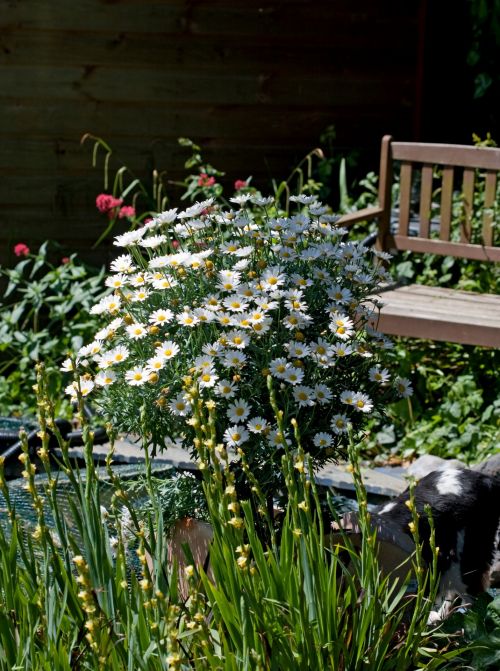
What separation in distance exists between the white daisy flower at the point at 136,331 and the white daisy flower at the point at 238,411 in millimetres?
296

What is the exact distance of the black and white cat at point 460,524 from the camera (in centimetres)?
335

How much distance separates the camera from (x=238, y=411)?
275 centimetres

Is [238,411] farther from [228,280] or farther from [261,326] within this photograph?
[228,280]

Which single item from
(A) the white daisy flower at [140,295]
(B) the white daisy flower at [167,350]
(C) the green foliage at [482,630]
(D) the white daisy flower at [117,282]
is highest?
(D) the white daisy flower at [117,282]

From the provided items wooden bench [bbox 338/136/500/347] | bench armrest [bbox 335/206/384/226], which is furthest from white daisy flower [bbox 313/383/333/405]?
bench armrest [bbox 335/206/384/226]

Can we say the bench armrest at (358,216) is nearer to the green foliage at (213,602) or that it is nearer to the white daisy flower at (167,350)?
the white daisy flower at (167,350)

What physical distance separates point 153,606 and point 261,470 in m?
1.08

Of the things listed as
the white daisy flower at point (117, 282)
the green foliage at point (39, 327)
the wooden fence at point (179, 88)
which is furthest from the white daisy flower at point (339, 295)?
the wooden fence at point (179, 88)

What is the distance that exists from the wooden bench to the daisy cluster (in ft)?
4.90

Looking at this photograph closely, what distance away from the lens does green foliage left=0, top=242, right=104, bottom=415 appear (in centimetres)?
563

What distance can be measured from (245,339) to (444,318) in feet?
6.35

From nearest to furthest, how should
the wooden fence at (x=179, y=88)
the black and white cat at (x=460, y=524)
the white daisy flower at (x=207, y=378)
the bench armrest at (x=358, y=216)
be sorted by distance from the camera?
1. the white daisy flower at (x=207, y=378)
2. the black and white cat at (x=460, y=524)
3. the bench armrest at (x=358, y=216)
4. the wooden fence at (x=179, y=88)

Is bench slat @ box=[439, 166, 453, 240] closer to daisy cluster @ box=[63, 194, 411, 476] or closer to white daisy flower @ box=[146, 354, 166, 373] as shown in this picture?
daisy cluster @ box=[63, 194, 411, 476]

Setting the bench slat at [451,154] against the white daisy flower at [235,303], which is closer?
the white daisy flower at [235,303]
